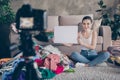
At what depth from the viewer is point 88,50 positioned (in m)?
3.76

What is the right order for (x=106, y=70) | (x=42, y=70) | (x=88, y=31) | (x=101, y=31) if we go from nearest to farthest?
(x=42, y=70) → (x=106, y=70) → (x=88, y=31) → (x=101, y=31)

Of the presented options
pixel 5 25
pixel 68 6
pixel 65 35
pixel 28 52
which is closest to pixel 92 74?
pixel 65 35

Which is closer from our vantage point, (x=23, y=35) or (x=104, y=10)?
(x=23, y=35)

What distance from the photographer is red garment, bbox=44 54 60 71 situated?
3191 mm

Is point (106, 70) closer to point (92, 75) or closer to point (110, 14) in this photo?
point (92, 75)

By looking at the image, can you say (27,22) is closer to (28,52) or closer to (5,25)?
(28,52)

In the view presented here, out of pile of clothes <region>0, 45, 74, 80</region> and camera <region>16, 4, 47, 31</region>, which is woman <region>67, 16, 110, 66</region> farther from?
camera <region>16, 4, 47, 31</region>

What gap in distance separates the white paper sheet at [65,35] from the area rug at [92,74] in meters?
0.38

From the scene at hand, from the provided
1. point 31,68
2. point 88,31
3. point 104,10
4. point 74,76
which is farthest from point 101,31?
point 31,68

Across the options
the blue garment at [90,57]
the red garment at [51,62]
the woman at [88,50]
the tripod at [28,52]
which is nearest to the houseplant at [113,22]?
the woman at [88,50]

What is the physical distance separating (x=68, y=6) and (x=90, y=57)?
192 cm

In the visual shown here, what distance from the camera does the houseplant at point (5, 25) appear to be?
4.13 m

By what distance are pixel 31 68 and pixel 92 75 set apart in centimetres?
115

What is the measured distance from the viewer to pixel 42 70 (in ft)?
10.2
